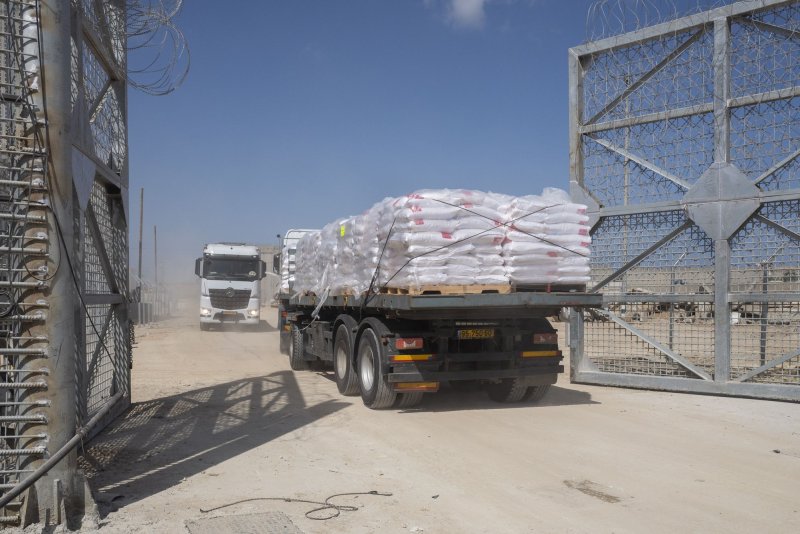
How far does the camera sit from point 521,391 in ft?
33.3

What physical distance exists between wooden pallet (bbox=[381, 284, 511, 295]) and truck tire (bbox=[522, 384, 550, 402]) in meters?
2.06

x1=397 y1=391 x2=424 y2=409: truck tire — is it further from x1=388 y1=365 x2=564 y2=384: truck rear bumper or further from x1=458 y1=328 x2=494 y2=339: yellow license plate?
x1=458 y1=328 x2=494 y2=339: yellow license plate

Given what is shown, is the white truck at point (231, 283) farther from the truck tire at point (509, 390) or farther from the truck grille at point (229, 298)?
the truck tire at point (509, 390)

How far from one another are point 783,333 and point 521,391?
4.24 m

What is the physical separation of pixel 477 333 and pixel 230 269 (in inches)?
748

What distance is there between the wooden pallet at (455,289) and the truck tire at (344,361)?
206cm

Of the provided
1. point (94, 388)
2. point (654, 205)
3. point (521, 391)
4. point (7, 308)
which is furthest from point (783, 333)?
point (7, 308)

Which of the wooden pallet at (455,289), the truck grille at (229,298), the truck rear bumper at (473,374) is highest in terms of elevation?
the wooden pallet at (455,289)

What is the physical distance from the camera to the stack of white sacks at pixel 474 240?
340 inches

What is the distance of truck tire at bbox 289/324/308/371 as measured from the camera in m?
14.5

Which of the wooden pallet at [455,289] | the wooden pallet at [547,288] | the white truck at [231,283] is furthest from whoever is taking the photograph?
the white truck at [231,283]

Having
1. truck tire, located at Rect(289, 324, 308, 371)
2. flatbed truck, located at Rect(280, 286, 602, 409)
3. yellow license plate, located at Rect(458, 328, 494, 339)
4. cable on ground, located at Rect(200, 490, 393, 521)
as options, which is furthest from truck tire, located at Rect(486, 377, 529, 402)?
truck tire, located at Rect(289, 324, 308, 371)

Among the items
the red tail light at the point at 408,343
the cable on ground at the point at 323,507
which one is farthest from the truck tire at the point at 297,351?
the cable on ground at the point at 323,507

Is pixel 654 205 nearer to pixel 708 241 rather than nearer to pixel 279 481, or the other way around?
pixel 708 241
